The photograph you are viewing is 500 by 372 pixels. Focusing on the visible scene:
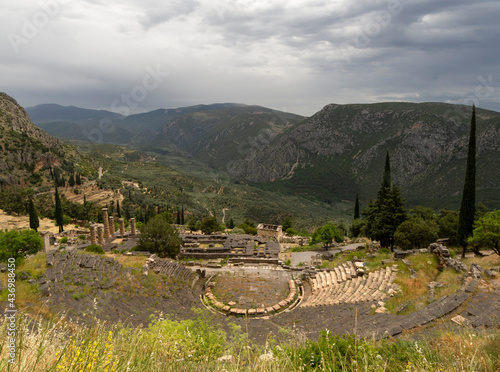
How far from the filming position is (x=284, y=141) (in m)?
179

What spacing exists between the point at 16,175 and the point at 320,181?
12319 centimetres

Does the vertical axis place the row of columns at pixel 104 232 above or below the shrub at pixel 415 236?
below

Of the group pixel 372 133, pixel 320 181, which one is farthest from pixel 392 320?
pixel 372 133

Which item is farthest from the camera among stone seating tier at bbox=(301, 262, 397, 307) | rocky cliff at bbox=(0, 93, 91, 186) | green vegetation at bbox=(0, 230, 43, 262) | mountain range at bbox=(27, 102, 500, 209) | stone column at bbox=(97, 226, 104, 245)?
mountain range at bbox=(27, 102, 500, 209)

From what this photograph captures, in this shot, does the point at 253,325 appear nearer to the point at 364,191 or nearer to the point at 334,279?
the point at 334,279

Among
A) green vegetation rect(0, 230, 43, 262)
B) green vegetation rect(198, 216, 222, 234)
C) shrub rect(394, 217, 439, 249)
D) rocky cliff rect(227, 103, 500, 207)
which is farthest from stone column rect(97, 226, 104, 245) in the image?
rocky cliff rect(227, 103, 500, 207)

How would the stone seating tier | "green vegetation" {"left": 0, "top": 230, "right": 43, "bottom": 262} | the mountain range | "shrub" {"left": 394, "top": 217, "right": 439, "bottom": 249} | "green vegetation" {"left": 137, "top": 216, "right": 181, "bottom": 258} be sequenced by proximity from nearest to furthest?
the stone seating tier → "green vegetation" {"left": 0, "top": 230, "right": 43, "bottom": 262} → "shrub" {"left": 394, "top": 217, "right": 439, "bottom": 249} → "green vegetation" {"left": 137, "top": 216, "right": 181, "bottom": 258} → the mountain range

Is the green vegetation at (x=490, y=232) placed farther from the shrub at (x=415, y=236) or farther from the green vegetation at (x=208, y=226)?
the green vegetation at (x=208, y=226)

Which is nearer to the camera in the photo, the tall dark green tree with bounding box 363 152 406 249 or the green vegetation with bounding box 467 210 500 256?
the green vegetation with bounding box 467 210 500 256

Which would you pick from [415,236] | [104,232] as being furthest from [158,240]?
[415,236]

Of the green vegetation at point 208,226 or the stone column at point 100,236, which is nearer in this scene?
the stone column at point 100,236

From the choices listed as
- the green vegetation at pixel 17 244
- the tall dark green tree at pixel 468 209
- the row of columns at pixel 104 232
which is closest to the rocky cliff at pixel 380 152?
the tall dark green tree at pixel 468 209

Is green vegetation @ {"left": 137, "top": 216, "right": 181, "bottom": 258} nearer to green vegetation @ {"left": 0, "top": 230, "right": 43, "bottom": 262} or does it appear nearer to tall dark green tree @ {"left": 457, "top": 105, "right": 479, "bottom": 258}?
green vegetation @ {"left": 0, "top": 230, "right": 43, "bottom": 262}

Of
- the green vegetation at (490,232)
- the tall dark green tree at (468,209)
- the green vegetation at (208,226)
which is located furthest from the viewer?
the green vegetation at (208,226)
